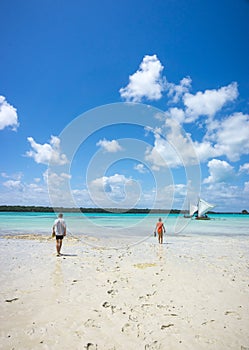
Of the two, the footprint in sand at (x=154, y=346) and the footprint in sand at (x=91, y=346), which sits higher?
the footprint in sand at (x=154, y=346)

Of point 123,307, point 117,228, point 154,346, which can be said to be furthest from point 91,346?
point 117,228

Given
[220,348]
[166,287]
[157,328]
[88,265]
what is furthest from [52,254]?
[220,348]

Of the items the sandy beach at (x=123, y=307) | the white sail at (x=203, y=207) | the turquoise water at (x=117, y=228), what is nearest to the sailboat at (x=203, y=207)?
the white sail at (x=203, y=207)

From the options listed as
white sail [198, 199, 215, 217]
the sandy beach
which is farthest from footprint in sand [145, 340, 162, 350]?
white sail [198, 199, 215, 217]

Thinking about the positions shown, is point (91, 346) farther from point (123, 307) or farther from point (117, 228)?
point (117, 228)

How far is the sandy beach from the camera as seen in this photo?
429 cm

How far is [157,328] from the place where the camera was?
4.71m

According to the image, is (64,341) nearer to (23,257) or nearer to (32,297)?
(32,297)

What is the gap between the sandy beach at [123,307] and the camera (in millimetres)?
4289

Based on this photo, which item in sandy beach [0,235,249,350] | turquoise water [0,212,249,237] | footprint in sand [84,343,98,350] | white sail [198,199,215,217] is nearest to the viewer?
footprint in sand [84,343,98,350]

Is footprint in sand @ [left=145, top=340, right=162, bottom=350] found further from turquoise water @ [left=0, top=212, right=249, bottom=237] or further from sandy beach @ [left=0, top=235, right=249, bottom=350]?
turquoise water @ [left=0, top=212, right=249, bottom=237]

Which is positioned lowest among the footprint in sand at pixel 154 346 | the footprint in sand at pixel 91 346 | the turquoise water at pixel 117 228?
the turquoise water at pixel 117 228

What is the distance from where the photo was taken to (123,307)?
5.67 metres

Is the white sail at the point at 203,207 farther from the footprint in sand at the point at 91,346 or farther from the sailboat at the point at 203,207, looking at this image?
the footprint in sand at the point at 91,346
